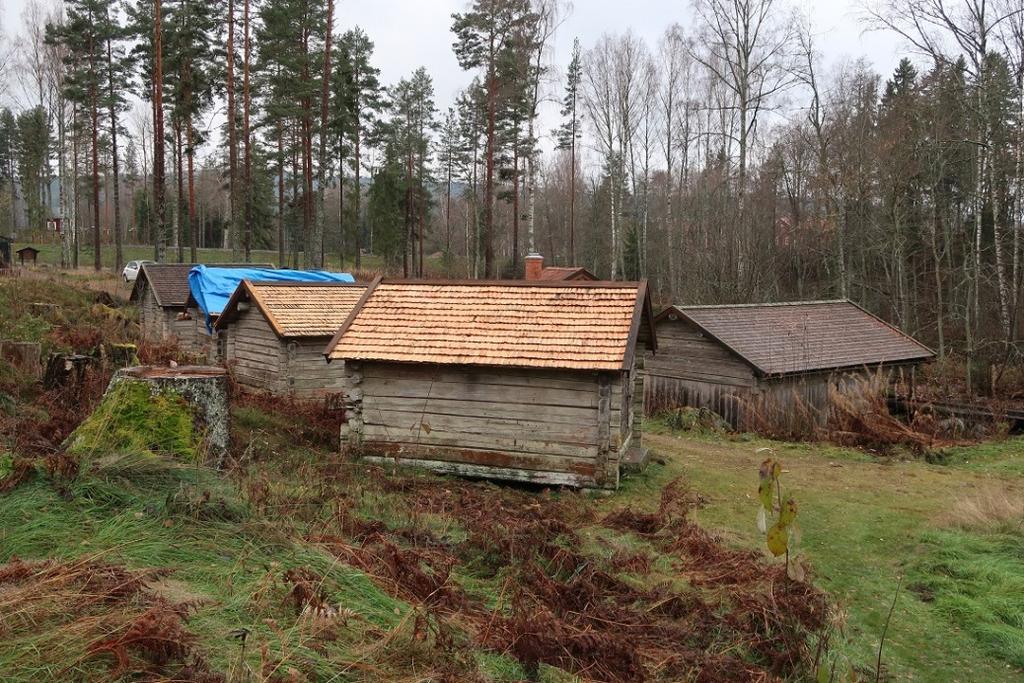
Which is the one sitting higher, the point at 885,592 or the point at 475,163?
the point at 475,163

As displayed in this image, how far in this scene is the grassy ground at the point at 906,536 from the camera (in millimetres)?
6293

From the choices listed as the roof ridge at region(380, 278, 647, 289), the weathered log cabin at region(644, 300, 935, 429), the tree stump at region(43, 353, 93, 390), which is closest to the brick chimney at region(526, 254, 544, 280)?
the weathered log cabin at region(644, 300, 935, 429)

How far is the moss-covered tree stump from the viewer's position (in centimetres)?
722

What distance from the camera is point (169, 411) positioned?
752 centimetres

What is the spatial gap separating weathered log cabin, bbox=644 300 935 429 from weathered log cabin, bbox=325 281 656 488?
7415 millimetres

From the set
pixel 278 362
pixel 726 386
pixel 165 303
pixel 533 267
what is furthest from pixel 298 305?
pixel 726 386

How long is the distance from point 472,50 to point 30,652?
96.4ft

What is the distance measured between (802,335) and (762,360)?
2.65m

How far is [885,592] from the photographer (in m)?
7.58

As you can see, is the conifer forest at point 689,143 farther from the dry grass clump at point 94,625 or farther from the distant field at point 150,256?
the dry grass clump at point 94,625

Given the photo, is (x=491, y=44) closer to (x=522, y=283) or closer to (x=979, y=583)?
(x=522, y=283)

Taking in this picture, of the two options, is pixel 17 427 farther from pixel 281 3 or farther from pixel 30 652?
pixel 281 3

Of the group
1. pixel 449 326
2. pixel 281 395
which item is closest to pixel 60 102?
pixel 281 395

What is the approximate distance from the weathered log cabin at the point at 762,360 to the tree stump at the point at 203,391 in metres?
12.9
